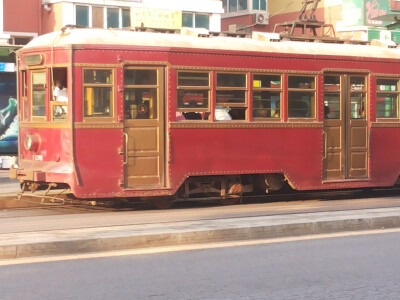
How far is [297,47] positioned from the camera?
45.2 feet

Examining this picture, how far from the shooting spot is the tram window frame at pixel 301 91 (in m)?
13.6

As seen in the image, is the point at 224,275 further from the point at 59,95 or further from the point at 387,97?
the point at 387,97

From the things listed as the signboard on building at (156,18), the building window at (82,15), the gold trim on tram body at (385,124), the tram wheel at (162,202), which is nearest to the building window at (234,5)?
the signboard on building at (156,18)

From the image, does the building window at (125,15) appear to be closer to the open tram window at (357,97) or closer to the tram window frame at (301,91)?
the open tram window at (357,97)

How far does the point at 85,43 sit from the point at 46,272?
5.46 m

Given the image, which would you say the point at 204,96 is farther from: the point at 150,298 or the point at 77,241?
the point at 150,298

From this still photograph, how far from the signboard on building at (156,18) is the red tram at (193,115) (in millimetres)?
14662

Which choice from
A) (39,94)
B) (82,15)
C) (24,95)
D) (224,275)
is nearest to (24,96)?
(24,95)

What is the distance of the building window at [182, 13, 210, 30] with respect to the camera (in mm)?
31017

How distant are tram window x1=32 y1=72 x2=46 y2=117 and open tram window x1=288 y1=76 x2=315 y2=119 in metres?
4.26

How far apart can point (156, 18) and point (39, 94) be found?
1698cm

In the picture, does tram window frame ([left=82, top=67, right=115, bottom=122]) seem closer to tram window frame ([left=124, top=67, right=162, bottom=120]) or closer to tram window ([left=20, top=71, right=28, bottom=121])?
→ tram window frame ([left=124, top=67, right=162, bottom=120])

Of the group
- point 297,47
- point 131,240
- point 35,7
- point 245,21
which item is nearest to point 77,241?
point 131,240

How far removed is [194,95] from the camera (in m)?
12.7
